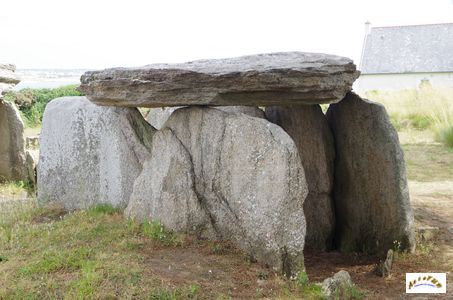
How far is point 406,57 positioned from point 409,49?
0.95 metres

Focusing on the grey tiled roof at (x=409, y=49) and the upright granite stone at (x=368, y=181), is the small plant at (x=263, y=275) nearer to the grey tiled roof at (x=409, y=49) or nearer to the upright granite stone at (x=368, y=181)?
the upright granite stone at (x=368, y=181)

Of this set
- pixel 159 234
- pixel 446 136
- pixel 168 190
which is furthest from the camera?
pixel 446 136

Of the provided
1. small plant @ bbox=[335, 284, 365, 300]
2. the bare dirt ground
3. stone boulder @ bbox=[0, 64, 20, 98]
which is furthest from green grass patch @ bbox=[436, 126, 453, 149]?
small plant @ bbox=[335, 284, 365, 300]

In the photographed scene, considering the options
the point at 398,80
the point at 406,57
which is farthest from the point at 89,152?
the point at 406,57

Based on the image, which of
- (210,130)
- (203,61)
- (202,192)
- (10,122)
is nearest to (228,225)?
(202,192)

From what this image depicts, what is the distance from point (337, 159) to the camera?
7.89m

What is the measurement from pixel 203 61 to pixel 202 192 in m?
1.63

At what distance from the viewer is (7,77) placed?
11.4 metres

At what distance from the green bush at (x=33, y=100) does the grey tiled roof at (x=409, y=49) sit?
2158 centimetres

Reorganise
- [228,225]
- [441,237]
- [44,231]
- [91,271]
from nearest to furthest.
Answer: [91,271] < [228,225] < [44,231] < [441,237]

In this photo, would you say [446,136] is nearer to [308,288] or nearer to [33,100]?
[308,288]

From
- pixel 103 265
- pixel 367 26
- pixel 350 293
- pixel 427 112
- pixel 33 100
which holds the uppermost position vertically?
pixel 367 26

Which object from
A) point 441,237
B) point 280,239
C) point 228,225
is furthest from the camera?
point 441,237

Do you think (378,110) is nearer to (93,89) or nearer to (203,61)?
(203,61)
